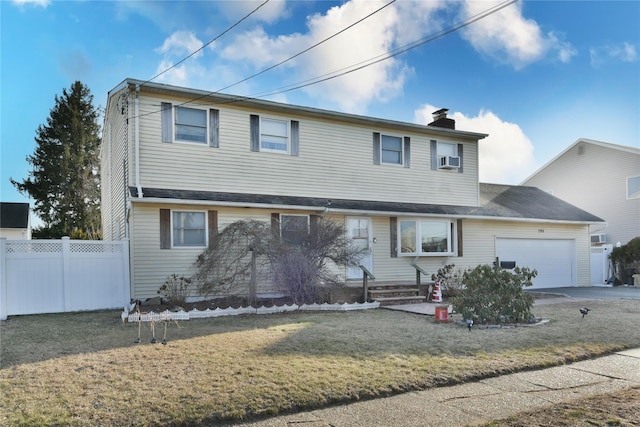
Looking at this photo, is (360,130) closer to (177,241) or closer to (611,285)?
(177,241)

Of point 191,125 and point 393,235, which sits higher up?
point 191,125

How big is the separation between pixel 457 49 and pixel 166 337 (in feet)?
36.8

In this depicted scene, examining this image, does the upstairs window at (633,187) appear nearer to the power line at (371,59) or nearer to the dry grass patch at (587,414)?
the power line at (371,59)

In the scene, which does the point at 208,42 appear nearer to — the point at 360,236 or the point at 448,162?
the point at 360,236

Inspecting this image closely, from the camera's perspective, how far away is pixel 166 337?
7219 millimetres

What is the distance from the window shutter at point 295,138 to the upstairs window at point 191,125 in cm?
273

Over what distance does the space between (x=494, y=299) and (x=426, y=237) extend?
6.54 metres

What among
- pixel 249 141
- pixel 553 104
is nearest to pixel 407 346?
pixel 249 141

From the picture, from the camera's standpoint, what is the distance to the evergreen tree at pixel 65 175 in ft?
98.5

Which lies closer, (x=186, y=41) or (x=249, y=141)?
(x=186, y=41)

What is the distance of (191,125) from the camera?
12609 millimetres

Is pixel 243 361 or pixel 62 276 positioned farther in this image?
pixel 62 276

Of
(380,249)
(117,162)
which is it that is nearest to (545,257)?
(380,249)

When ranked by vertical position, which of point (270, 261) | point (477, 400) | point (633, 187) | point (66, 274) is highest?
point (633, 187)
